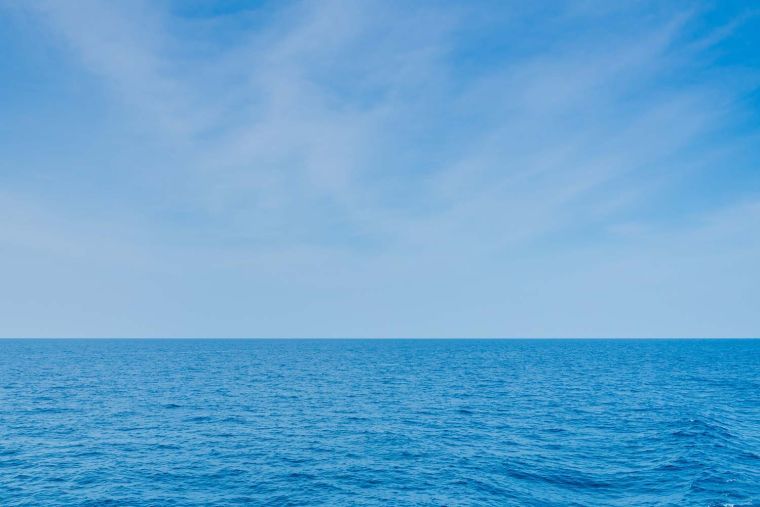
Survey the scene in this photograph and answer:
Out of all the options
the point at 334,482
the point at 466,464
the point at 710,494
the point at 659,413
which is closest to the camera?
the point at 710,494

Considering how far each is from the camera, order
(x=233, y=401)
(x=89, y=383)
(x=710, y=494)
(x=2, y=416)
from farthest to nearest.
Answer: (x=89, y=383) → (x=233, y=401) → (x=2, y=416) → (x=710, y=494)

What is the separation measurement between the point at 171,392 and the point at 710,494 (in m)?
70.0

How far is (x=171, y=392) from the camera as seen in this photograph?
3012 inches

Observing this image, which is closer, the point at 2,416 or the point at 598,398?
the point at 2,416

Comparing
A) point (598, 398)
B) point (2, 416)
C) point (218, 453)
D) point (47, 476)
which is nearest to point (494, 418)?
point (598, 398)

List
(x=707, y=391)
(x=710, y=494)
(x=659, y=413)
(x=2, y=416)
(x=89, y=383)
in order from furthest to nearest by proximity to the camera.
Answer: (x=89, y=383) < (x=707, y=391) < (x=659, y=413) < (x=2, y=416) < (x=710, y=494)

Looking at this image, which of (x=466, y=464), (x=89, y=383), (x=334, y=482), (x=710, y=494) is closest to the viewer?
(x=710, y=494)

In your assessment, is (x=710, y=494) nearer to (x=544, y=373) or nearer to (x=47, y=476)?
(x=47, y=476)

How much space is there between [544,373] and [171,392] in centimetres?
7888

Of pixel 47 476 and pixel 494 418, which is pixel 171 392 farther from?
pixel 494 418

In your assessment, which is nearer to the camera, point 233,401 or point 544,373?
point 233,401

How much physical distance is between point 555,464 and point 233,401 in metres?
44.9

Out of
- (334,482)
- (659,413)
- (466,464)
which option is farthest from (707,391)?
(334,482)

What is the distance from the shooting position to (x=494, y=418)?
5734 cm
